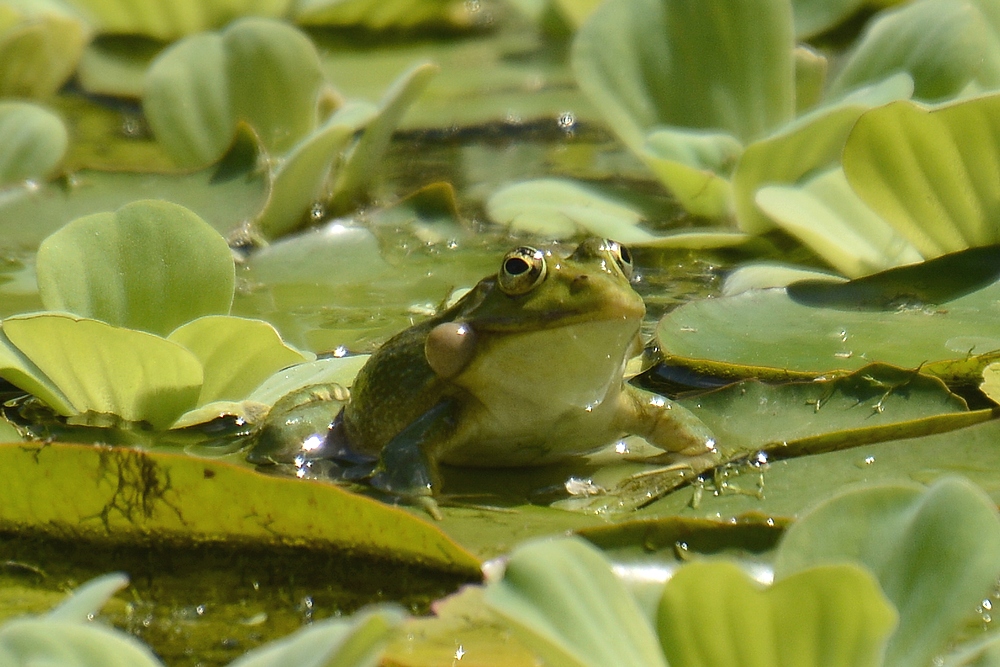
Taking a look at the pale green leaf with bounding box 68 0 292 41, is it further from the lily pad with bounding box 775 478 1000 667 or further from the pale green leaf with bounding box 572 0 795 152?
the lily pad with bounding box 775 478 1000 667

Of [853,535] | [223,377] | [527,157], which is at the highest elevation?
[853,535]

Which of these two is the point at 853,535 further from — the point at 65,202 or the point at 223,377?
the point at 65,202

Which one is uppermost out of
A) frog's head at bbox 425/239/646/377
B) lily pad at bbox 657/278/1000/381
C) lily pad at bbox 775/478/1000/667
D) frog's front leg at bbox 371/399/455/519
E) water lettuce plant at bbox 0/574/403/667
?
water lettuce plant at bbox 0/574/403/667

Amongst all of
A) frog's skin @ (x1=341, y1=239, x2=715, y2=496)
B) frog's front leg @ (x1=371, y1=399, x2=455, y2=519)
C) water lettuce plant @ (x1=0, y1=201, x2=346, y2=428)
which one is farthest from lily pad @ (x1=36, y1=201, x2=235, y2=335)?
frog's front leg @ (x1=371, y1=399, x2=455, y2=519)

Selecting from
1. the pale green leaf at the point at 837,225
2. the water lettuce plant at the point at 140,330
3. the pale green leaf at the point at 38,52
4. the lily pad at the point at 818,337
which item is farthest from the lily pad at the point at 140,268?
the pale green leaf at the point at 38,52

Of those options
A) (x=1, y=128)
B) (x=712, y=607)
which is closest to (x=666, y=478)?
(x=712, y=607)

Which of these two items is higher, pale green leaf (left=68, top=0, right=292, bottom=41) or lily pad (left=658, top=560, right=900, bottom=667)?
lily pad (left=658, top=560, right=900, bottom=667)

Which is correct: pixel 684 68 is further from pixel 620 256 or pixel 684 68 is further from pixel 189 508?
pixel 189 508

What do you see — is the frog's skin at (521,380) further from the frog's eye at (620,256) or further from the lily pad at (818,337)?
the lily pad at (818,337)
